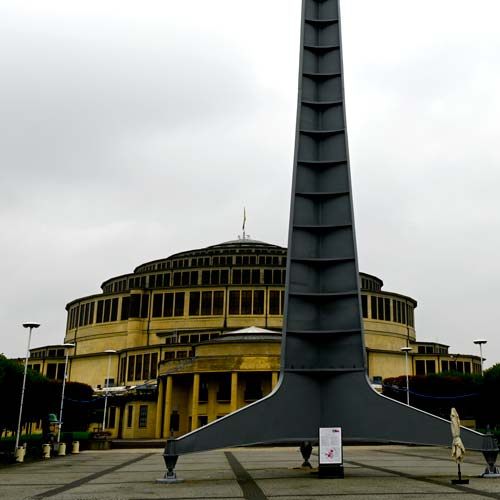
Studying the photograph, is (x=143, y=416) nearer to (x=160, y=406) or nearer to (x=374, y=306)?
(x=160, y=406)

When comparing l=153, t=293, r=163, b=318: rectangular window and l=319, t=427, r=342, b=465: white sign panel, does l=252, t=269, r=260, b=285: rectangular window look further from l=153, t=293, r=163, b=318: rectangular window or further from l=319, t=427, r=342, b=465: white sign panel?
l=319, t=427, r=342, b=465: white sign panel

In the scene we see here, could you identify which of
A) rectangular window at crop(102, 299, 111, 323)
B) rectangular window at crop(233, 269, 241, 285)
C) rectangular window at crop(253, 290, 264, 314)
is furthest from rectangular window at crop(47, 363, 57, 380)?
rectangular window at crop(253, 290, 264, 314)

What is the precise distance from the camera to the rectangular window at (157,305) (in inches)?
3610

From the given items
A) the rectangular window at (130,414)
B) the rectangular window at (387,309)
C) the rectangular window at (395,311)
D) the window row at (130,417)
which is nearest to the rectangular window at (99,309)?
the window row at (130,417)

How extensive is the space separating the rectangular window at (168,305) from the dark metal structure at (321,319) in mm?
64983

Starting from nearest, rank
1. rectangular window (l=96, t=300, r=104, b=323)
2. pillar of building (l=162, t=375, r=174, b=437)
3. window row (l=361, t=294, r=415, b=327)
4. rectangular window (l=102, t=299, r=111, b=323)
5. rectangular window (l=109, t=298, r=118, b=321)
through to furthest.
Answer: pillar of building (l=162, t=375, r=174, b=437) → window row (l=361, t=294, r=415, b=327) → rectangular window (l=109, t=298, r=118, b=321) → rectangular window (l=102, t=299, r=111, b=323) → rectangular window (l=96, t=300, r=104, b=323)

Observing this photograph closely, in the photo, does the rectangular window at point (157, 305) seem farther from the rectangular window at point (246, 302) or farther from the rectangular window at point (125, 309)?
the rectangular window at point (246, 302)

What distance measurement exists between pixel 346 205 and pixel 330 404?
819 centimetres

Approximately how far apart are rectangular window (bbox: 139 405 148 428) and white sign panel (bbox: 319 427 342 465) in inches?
2216

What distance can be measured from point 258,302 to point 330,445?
211 ft

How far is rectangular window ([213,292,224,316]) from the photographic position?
88250mm

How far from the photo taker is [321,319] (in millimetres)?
26500

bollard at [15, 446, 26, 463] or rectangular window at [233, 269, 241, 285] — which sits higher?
rectangular window at [233, 269, 241, 285]

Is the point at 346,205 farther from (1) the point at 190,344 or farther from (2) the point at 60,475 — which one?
(1) the point at 190,344
